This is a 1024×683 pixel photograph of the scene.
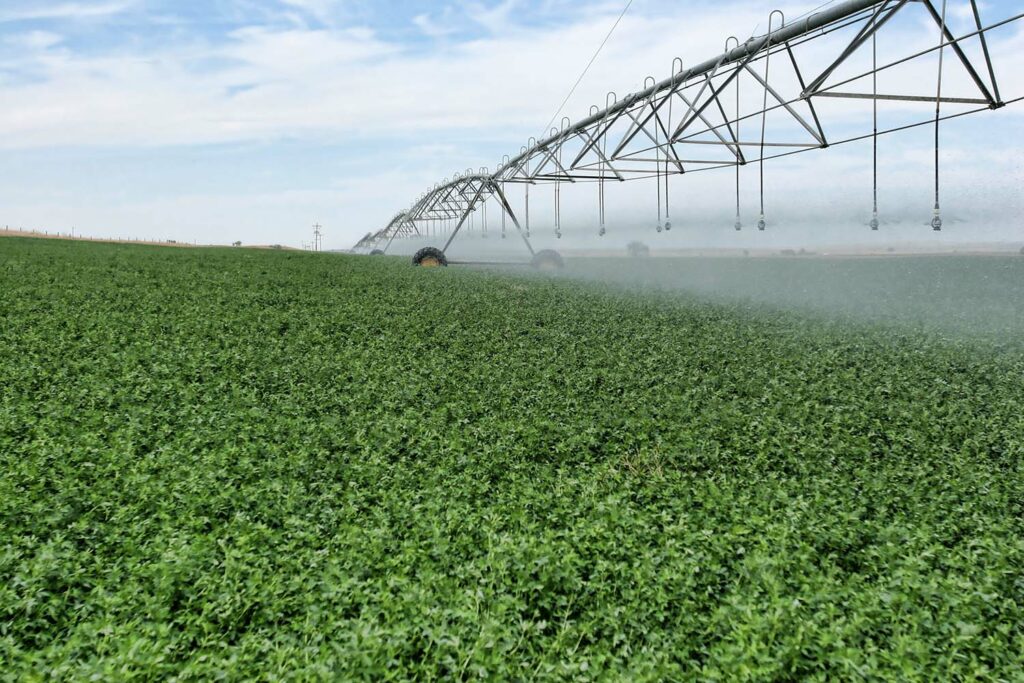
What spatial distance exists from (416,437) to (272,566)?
310 centimetres

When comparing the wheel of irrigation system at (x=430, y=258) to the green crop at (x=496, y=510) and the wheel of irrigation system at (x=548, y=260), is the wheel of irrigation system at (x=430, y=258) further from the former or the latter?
the green crop at (x=496, y=510)

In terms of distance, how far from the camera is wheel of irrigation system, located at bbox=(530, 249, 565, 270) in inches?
1399

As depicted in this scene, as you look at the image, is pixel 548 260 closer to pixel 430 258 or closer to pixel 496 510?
pixel 430 258

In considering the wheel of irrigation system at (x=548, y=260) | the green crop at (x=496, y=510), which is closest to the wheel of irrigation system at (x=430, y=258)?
the wheel of irrigation system at (x=548, y=260)

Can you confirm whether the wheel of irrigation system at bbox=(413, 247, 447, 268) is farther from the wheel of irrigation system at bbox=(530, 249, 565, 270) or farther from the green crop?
the green crop

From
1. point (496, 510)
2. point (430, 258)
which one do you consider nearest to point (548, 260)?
point (430, 258)

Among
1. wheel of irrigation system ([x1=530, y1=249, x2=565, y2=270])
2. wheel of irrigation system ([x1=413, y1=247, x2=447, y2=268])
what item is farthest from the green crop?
wheel of irrigation system ([x1=413, y1=247, x2=447, y2=268])

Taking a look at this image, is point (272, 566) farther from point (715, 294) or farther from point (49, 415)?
point (715, 294)

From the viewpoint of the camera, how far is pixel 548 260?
35844 millimetres

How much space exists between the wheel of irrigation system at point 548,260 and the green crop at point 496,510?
22.0 metres

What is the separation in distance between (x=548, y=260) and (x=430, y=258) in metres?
6.32

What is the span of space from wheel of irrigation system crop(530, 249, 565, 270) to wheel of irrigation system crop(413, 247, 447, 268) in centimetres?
484

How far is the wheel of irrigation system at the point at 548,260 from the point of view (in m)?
35.5

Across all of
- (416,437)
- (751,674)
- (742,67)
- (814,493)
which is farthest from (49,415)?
(742,67)
